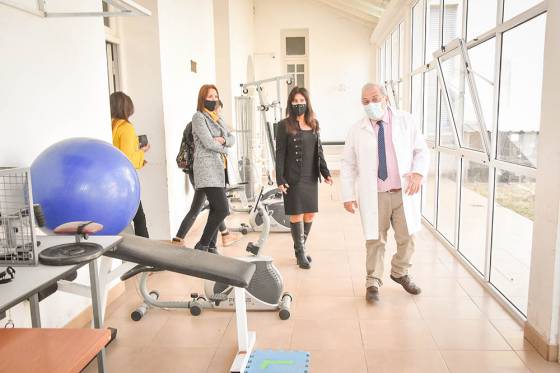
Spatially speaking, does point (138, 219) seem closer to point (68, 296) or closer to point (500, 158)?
point (68, 296)

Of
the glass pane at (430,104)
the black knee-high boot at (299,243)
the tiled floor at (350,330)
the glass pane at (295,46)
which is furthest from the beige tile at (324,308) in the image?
the glass pane at (295,46)

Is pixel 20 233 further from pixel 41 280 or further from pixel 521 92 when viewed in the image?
pixel 521 92

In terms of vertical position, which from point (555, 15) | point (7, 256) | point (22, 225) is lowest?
point (7, 256)

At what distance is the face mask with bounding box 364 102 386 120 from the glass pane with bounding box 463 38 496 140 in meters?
0.88

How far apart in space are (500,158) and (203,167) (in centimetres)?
230

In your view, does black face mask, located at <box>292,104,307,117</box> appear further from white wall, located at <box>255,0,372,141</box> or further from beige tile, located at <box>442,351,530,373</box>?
white wall, located at <box>255,0,372,141</box>

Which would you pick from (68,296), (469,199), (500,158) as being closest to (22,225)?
(68,296)

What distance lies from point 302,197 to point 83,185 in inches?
86.8

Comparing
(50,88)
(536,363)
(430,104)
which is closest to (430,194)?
(430,104)

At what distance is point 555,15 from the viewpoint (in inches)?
92.9

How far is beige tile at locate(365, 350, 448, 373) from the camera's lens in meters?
2.45

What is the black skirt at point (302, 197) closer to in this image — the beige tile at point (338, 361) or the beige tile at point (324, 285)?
the beige tile at point (324, 285)

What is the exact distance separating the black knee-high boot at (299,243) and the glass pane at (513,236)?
58.9 inches

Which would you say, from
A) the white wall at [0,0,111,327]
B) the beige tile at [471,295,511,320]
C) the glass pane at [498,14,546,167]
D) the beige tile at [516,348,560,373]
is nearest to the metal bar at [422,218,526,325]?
the beige tile at [471,295,511,320]
